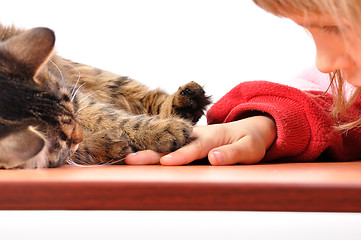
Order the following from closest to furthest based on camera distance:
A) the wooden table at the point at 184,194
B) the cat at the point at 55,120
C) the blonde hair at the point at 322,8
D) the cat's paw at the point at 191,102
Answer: the wooden table at the point at 184,194 → the blonde hair at the point at 322,8 → the cat at the point at 55,120 → the cat's paw at the point at 191,102

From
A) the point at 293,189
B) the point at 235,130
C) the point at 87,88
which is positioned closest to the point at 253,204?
the point at 293,189

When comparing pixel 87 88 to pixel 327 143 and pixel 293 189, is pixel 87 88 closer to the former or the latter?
pixel 327 143

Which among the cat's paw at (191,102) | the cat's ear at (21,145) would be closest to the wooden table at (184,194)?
the cat's ear at (21,145)

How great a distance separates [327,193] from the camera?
604 mm

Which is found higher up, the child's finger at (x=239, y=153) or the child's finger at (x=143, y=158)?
the child's finger at (x=239, y=153)

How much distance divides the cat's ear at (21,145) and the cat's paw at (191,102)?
0.47m

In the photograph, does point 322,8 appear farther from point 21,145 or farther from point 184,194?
point 21,145

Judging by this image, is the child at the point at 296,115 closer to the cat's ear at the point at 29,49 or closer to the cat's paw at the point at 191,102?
the cat's paw at the point at 191,102

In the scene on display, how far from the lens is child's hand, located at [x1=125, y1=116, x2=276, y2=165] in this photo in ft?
3.00

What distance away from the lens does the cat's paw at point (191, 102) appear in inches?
46.8

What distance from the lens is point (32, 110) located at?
878mm

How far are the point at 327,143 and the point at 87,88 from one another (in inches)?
30.2

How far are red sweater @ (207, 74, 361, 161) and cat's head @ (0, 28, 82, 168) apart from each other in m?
0.42

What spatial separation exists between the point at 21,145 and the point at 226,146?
41cm
